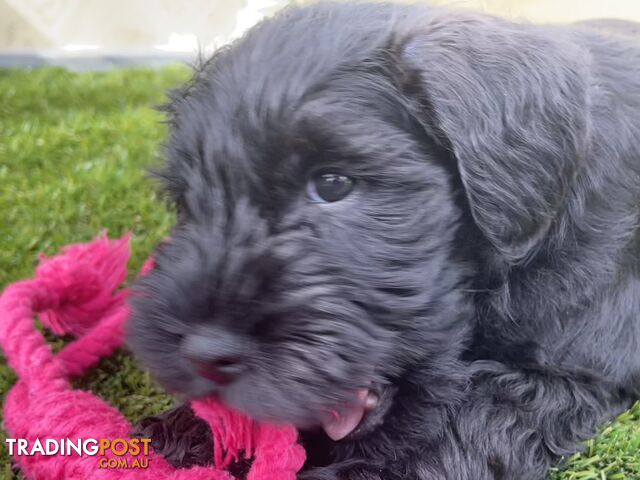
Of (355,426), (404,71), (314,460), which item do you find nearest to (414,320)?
(355,426)

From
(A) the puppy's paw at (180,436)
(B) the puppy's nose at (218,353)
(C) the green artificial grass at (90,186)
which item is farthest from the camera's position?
(C) the green artificial grass at (90,186)

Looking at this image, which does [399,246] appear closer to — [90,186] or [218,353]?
[218,353]

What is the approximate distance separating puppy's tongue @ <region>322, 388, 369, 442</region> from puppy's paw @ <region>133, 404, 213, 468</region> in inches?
12.3

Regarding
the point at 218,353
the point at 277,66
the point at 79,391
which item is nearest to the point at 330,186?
the point at 277,66

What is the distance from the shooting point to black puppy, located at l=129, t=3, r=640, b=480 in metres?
1.56

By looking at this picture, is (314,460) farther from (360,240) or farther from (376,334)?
(360,240)

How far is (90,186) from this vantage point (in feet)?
11.4

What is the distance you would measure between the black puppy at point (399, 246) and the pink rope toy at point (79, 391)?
0.45 ft

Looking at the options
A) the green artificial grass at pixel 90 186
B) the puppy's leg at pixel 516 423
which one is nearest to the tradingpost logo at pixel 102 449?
the green artificial grass at pixel 90 186

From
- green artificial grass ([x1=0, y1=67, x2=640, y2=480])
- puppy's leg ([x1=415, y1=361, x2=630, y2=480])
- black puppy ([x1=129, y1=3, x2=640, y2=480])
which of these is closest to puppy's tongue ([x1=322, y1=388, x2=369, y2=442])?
black puppy ([x1=129, y1=3, x2=640, y2=480])

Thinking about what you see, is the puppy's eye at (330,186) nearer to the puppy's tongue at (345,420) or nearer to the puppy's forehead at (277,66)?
the puppy's forehead at (277,66)

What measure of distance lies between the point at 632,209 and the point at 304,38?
0.95 metres

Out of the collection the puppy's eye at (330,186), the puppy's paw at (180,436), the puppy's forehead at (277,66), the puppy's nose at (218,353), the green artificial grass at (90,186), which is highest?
the puppy's forehead at (277,66)

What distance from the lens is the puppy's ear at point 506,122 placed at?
5.56 feet
